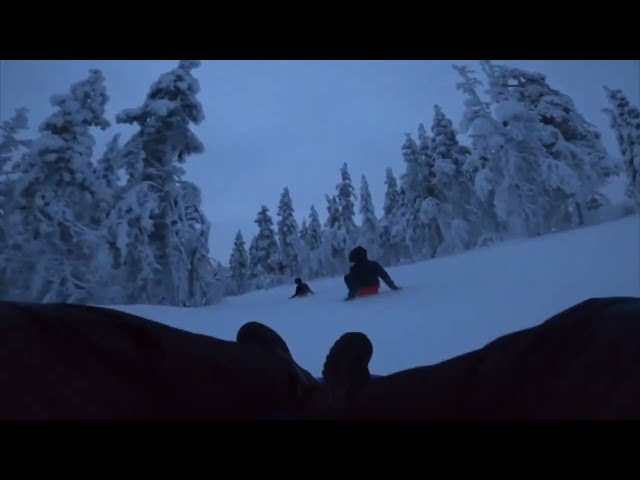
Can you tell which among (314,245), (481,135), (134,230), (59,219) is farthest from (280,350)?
(314,245)

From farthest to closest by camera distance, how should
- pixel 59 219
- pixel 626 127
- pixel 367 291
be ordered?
1. pixel 626 127
2. pixel 59 219
3. pixel 367 291

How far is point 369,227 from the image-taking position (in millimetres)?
41344

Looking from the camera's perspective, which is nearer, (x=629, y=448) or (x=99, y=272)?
(x=629, y=448)

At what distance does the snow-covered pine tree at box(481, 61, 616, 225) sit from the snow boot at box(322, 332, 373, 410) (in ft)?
65.6

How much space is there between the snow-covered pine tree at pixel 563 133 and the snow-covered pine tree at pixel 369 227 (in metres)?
20.5

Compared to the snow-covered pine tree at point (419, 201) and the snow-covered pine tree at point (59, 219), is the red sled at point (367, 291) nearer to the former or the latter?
the snow-covered pine tree at point (59, 219)

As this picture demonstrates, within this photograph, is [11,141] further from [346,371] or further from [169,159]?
[346,371]

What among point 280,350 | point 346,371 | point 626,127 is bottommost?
point 346,371

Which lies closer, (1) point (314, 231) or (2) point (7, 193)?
(2) point (7, 193)

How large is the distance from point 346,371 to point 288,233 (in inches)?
1705

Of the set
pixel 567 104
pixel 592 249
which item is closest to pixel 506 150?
pixel 567 104

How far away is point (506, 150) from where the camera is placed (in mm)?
19688
